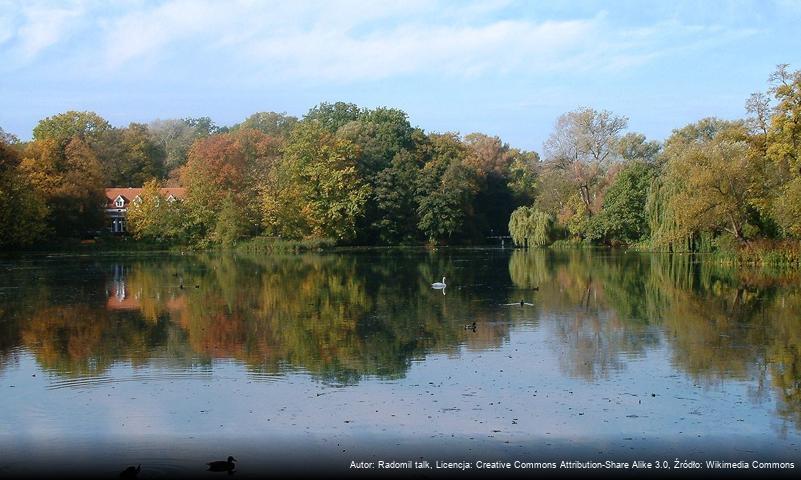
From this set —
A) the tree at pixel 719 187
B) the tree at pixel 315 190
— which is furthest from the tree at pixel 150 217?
the tree at pixel 719 187

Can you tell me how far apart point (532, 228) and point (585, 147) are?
7787mm

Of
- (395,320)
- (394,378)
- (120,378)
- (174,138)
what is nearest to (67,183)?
(174,138)

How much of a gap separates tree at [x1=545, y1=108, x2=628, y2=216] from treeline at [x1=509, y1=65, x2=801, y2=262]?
0.08 metres

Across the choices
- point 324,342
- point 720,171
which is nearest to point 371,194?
point 720,171

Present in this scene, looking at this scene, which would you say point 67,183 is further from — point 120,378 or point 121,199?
point 120,378

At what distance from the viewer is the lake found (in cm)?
896

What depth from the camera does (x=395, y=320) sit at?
19.4 meters

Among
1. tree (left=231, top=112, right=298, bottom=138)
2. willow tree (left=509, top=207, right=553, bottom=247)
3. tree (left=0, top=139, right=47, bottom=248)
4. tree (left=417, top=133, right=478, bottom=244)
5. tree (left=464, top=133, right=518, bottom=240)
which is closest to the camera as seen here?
tree (left=0, top=139, right=47, bottom=248)

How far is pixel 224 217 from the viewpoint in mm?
60094

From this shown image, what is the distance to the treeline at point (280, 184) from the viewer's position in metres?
59.7

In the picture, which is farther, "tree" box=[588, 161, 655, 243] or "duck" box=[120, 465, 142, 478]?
"tree" box=[588, 161, 655, 243]

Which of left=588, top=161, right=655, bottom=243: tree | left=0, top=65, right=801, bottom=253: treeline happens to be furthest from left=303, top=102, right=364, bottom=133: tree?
left=588, top=161, right=655, bottom=243: tree

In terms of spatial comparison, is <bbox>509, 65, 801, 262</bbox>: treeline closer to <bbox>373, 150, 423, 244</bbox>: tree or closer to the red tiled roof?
<bbox>373, 150, 423, 244</bbox>: tree

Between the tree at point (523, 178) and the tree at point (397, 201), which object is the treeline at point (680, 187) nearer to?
the tree at point (523, 178)
